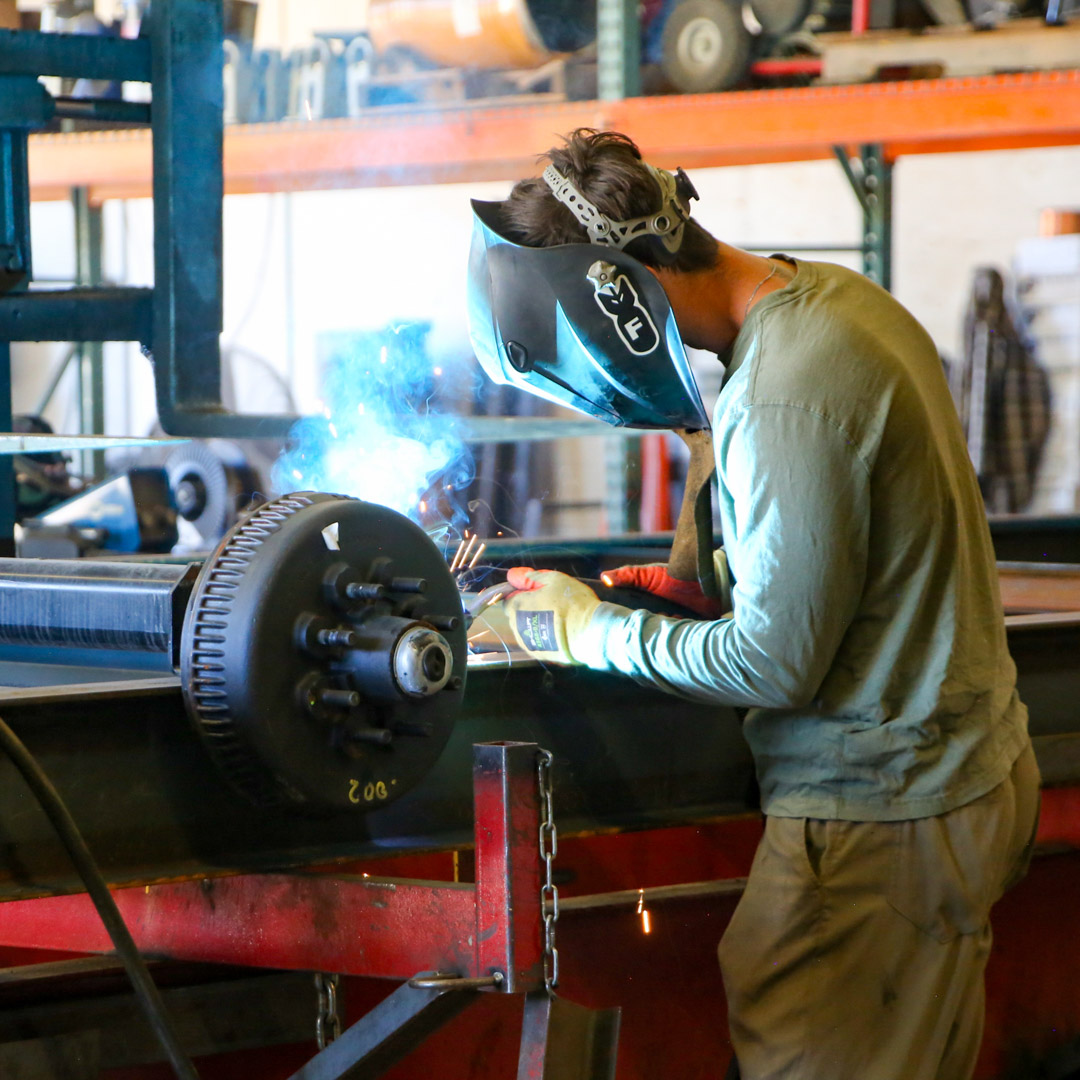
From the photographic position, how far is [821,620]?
1319 mm

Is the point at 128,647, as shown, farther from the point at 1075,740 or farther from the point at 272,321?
the point at 272,321

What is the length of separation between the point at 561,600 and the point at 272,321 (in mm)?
7100

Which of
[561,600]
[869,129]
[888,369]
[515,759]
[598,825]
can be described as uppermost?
[869,129]

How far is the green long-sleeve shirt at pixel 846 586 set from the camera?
51.5 inches

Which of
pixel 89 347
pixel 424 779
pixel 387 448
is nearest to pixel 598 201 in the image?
pixel 424 779

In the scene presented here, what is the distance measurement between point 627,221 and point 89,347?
5.29m

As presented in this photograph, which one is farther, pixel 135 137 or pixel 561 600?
pixel 135 137

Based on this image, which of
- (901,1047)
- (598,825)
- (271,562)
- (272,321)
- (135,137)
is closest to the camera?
(271,562)

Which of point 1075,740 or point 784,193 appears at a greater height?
point 784,193

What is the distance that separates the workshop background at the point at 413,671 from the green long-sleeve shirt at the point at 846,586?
238mm

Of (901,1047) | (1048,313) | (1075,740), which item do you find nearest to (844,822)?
(901,1047)

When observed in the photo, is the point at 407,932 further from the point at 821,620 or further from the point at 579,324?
the point at 579,324

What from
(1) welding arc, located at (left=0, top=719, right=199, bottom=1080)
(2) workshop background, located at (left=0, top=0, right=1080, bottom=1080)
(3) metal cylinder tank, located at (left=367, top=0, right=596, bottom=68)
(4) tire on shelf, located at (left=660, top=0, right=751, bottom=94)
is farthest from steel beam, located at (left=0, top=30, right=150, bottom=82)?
(4) tire on shelf, located at (left=660, top=0, right=751, bottom=94)

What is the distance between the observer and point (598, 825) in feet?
5.39
